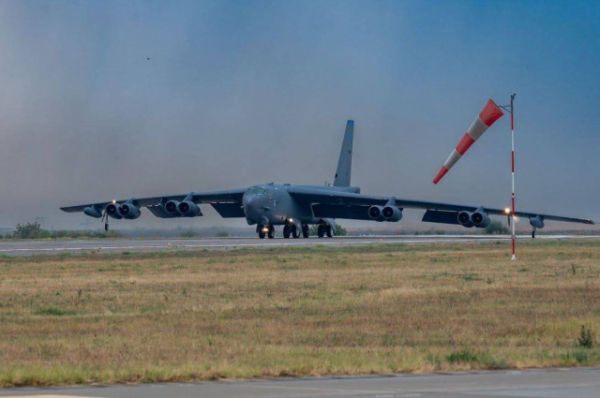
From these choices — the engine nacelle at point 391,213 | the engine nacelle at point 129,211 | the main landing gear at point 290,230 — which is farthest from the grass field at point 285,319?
the engine nacelle at point 129,211

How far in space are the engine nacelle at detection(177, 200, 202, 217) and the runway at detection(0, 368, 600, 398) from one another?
204 feet

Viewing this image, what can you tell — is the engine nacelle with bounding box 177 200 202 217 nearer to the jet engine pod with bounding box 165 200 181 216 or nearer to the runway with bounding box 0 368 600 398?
the jet engine pod with bounding box 165 200 181 216

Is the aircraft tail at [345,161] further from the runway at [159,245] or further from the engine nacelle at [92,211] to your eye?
the engine nacelle at [92,211]

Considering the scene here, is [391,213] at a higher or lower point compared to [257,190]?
lower

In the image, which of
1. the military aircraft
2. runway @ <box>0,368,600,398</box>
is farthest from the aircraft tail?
runway @ <box>0,368,600,398</box>

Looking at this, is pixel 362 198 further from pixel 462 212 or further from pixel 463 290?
pixel 463 290

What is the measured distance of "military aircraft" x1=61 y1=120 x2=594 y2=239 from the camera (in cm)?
7000

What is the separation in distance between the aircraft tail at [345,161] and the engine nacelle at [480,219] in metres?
15.2

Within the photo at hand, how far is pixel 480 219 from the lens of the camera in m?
68.9

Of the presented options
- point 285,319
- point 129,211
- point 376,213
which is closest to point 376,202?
point 376,213

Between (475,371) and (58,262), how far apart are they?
95.0 feet

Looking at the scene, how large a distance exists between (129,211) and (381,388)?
217 feet

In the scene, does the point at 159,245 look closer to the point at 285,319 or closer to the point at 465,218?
the point at 465,218

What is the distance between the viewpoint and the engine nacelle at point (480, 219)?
226 ft
